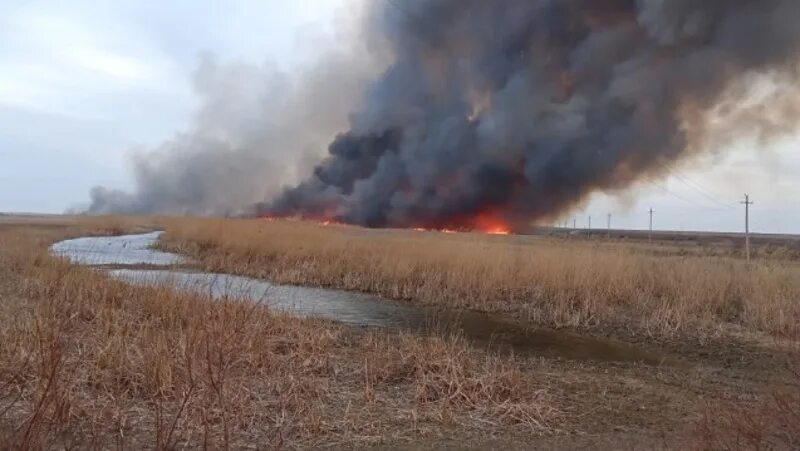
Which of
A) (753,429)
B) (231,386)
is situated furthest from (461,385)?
(753,429)

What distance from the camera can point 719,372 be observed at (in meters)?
10.9

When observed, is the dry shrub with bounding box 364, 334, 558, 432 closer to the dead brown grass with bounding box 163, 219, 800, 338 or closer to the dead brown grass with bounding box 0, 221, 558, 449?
the dead brown grass with bounding box 0, 221, 558, 449

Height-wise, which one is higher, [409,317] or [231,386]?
[231,386]

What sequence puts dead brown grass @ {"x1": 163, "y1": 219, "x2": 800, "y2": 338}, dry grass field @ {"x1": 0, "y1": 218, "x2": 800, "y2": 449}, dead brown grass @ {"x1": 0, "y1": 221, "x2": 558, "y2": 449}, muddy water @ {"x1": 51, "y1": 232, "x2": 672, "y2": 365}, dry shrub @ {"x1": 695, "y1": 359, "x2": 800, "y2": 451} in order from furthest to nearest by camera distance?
dead brown grass @ {"x1": 163, "y1": 219, "x2": 800, "y2": 338}, muddy water @ {"x1": 51, "y1": 232, "x2": 672, "y2": 365}, dry grass field @ {"x1": 0, "y1": 218, "x2": 800, "y2": 449}, dead brown grass @ {"x1": 0, "y1": 221, "x2": 558, "y2": 449}, dry shrub @ {"x1": 695, "y1": 359, "x2": 800, "y2": 451}

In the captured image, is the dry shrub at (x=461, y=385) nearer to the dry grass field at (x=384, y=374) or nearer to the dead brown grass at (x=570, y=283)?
the dry grass field at (x=384, y=374)

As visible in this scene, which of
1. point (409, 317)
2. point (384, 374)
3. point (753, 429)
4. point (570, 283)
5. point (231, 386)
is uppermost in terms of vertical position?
point (570, 283)

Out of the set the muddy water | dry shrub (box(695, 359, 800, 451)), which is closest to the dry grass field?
dry shrub (box(695, 359, 800, 451))

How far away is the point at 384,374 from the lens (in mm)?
8570

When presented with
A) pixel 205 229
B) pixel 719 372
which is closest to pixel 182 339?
pixel 719 372

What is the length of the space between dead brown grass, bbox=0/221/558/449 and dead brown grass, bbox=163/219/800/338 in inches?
261

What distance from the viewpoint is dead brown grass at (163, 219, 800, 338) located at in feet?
48.4

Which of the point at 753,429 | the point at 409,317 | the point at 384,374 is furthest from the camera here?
the point at 409,317

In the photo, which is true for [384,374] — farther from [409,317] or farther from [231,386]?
[409,317]

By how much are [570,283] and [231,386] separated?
42.0 feet
